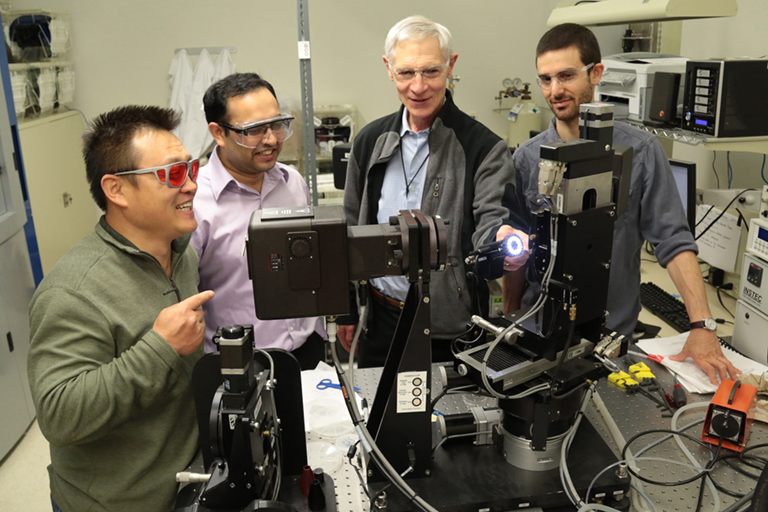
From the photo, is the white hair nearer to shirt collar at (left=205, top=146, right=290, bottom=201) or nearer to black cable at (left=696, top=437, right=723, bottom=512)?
shirt collar at (left=205, top=146, right=290, bottom=201)

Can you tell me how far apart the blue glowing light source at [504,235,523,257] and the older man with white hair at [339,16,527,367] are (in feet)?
1.41

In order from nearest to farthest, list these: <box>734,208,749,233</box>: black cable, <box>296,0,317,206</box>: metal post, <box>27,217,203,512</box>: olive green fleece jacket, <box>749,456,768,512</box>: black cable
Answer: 1. <box>749,456,768,512</box>: black cable
2. <box>27,217,203,512</box>: olive green fleece jacket
3. <box>734,208,749,233</box>: black cable
4. <box>296,0,317,206</box>: metal post

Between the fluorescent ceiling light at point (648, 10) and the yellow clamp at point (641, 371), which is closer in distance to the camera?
the yellow clamp at point (641, 371)

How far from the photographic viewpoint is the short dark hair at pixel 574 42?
179cm

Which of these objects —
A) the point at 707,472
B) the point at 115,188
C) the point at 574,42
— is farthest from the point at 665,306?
the point at 115,188

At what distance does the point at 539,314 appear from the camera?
3.73 ft

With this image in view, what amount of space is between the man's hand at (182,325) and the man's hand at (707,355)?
1247mm

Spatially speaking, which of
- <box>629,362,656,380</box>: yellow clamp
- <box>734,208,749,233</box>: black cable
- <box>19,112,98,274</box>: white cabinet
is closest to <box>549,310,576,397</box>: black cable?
Answer: <box>629,362,656,380</box>: yellow clamp

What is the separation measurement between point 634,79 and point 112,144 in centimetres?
245

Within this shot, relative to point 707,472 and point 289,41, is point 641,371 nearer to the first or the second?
point 707,472

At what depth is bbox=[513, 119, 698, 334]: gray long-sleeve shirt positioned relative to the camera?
5.59 ft

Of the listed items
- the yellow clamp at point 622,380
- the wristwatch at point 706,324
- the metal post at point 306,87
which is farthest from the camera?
the metal post at point 306,87

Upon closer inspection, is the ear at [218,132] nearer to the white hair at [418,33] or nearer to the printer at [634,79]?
the white hair at [418,33]

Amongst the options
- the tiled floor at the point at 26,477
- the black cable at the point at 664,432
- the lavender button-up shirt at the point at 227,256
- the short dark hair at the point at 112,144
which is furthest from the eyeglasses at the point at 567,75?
the tiled floor at the point at 26,477
